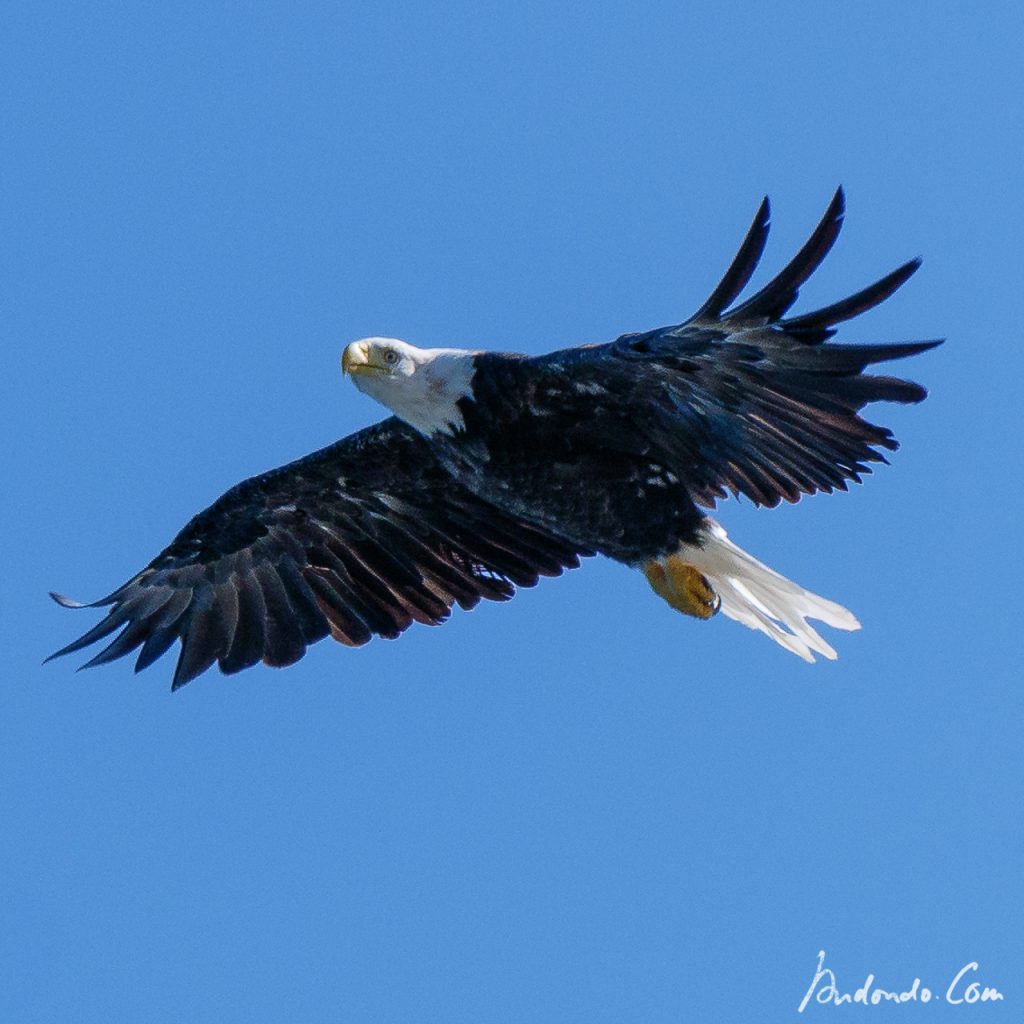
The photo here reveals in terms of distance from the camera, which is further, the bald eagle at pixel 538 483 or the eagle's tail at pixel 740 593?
the eagle's tail at pixel 740 593

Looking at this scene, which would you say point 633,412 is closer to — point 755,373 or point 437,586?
point 755,373

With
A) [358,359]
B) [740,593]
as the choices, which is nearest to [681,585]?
[740,593]

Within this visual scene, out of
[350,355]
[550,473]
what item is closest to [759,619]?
[550,473]

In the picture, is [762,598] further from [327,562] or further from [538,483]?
[327,562]

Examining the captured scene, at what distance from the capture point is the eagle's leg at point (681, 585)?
9.77 meters

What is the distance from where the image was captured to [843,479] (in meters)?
8.77

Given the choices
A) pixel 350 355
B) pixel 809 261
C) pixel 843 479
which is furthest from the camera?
pixel 350 355

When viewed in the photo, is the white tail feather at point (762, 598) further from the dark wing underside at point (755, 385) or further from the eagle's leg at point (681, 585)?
the dark wing underside at point (755, 385)

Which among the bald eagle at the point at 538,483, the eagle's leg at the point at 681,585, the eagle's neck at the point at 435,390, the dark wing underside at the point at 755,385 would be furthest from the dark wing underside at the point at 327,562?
the dark wing underside at the point at 755,385

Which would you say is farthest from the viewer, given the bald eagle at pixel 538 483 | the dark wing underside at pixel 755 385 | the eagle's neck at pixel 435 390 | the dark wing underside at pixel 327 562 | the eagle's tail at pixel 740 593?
the dark wing underside at pixel 327 562

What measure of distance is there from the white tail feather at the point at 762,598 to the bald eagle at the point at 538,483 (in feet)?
0.03

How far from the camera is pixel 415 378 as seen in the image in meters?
9.38

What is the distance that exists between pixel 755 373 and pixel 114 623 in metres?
3.45

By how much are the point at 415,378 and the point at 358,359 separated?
0.28 meters
